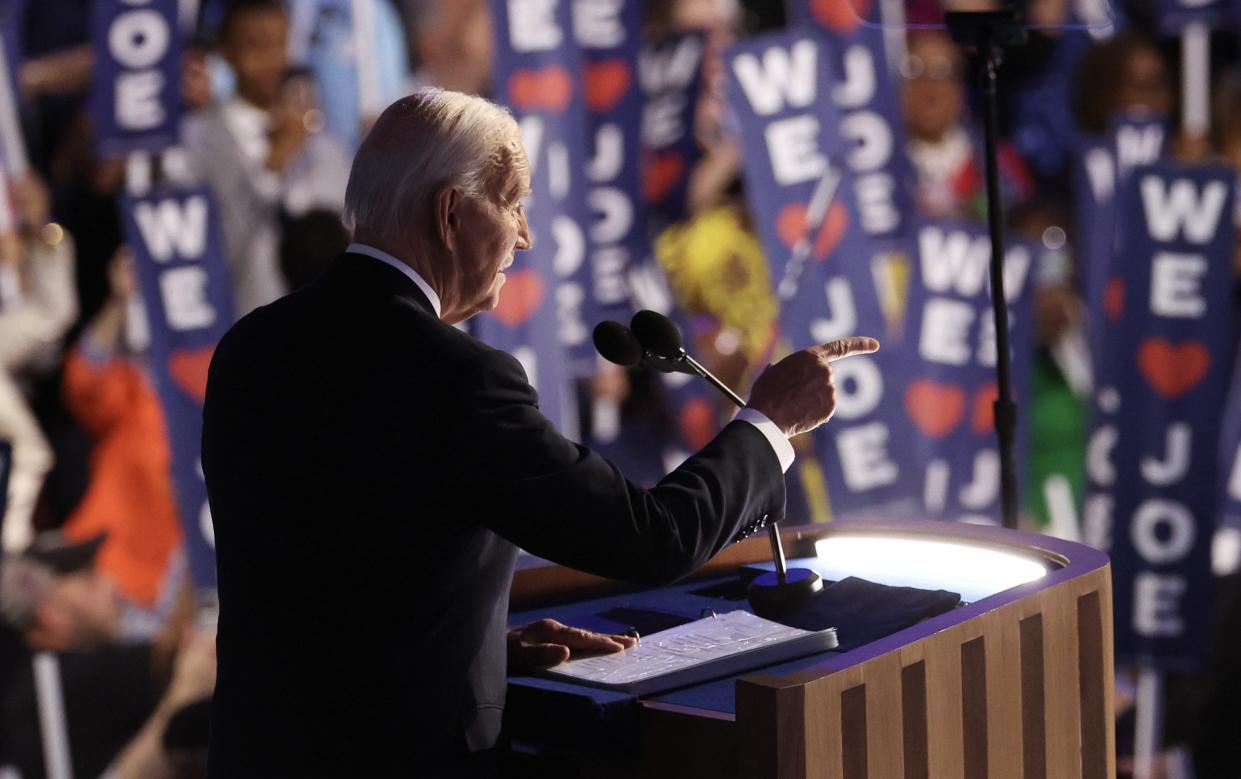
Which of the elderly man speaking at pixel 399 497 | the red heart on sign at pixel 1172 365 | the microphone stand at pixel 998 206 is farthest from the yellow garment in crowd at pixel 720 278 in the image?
the elderly man speaking at pixel 399 497

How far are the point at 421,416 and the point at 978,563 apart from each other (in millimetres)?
880

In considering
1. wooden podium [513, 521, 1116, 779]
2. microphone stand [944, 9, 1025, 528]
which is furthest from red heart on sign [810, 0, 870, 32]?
wooden podium [513, 521, 1116, 779]

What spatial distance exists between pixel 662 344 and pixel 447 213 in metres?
0.28

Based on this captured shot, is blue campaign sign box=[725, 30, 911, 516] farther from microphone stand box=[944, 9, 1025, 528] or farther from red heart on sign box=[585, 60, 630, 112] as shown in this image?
microphone stand box=[944, 9, 1025, 528]

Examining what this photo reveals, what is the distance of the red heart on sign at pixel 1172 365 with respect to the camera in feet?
12.1

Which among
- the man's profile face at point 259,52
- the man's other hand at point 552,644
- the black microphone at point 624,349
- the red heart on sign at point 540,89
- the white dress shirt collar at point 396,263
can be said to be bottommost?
the man's other hand at point 552,644

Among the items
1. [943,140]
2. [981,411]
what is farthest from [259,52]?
[981,411]

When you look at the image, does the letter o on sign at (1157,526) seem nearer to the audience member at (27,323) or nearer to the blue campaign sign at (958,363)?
the blue campaign sign at (958,363)

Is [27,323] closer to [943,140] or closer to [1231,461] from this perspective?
[943,140]

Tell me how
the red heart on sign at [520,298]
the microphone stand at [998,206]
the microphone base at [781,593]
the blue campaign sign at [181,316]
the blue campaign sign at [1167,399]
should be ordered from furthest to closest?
the blue campaign sign at [1167,399], the red heart on sign at [520,298], the blue campaign sign at [181,316], the microphone stand at [998,206], the microphone base at [781,593]

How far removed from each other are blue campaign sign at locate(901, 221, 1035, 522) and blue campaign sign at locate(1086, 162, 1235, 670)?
239mm

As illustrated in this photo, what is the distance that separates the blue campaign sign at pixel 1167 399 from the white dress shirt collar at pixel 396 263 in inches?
107

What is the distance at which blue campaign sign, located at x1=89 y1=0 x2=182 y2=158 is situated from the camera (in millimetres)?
3369

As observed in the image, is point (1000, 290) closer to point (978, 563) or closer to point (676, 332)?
point (978, 563)
